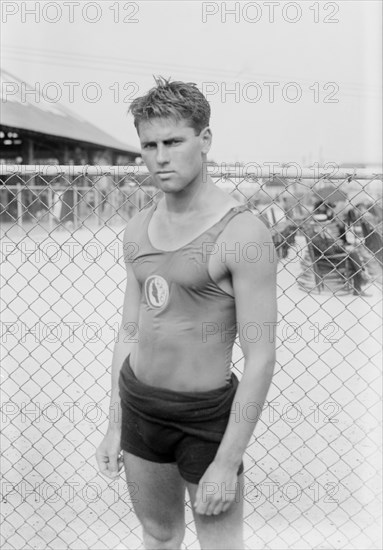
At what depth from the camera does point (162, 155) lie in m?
1.67

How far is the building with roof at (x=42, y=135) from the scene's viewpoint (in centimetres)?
2181

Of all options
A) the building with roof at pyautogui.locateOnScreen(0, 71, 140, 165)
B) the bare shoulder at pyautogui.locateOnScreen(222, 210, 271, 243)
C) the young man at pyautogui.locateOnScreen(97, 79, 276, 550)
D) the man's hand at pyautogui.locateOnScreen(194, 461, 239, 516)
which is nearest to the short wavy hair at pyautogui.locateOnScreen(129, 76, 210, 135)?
the young man at pyautogui.locateOnScreen(97, 79, 276, 550)

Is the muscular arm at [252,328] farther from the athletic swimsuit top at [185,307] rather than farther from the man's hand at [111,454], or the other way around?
the man's hand at [111,454]

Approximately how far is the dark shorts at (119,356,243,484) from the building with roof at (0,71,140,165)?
18.0 metres

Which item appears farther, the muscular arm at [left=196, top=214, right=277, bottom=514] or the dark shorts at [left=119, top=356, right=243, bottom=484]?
the dark shorts at [left=119, top=356, right=243, bottom=484]

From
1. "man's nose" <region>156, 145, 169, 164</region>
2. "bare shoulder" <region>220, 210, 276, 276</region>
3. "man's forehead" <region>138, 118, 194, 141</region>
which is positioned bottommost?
"bare shoulder" <region>220, 210, 276, 276</region>

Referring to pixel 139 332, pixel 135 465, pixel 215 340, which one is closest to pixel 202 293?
pixel 215 340

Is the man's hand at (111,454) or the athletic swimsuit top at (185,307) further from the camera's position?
the man's hand at (111,454)

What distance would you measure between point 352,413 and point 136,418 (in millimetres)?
2894

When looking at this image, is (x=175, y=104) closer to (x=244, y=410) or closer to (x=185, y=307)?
(x=185, y=307)

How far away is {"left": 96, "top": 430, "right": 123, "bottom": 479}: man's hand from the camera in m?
2.04

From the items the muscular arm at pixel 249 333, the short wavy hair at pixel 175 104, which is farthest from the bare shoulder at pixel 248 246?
the short wavy hair at pixel 175 104

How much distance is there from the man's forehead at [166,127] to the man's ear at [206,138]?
50mm

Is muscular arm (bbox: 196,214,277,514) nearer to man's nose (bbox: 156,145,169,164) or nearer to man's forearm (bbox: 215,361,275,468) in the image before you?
man's forearm (bbox: 215,361,275,468)
